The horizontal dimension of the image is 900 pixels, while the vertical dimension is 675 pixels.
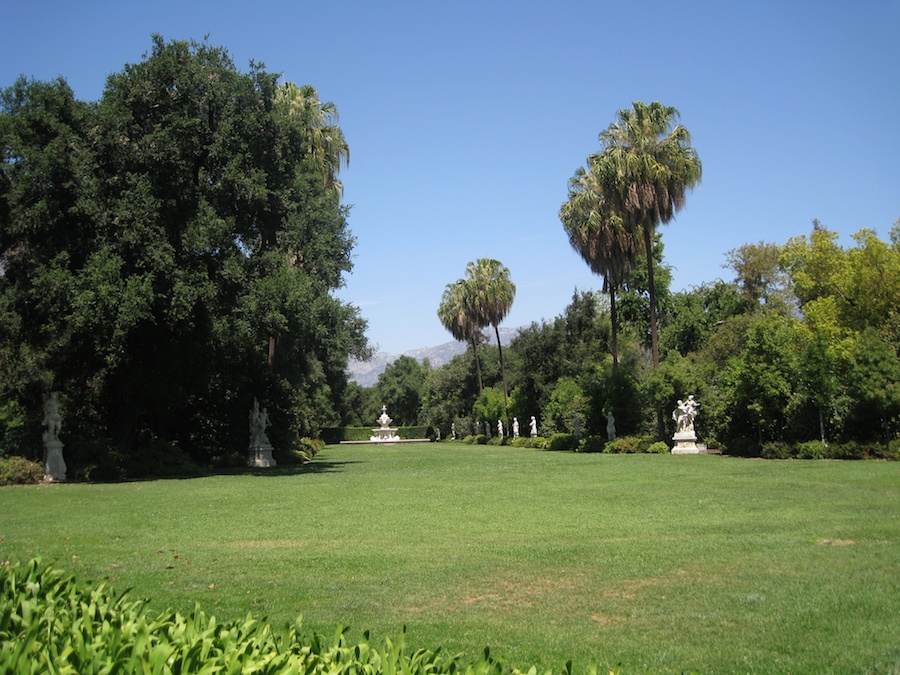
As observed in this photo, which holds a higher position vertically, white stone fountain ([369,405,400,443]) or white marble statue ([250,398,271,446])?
white marble statue ([250,398,271,446])

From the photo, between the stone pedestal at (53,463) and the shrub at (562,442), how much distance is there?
25179 millimetres

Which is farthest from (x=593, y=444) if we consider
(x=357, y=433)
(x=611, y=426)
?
(x=357, y=433)

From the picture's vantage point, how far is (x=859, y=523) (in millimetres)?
11266

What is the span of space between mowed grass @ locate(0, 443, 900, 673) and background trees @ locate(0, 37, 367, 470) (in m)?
6.47

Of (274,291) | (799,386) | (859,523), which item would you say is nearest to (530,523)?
(859,523)

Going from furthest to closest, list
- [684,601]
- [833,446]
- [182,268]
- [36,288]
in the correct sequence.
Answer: [833,446] < [182,268] < [36,288] < [684,601]

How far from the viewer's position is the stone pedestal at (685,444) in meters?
32.0

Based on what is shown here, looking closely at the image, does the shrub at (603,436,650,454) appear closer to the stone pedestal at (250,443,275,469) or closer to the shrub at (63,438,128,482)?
the stone pedestal at (250,443,275,469)

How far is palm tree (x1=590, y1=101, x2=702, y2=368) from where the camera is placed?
33.5m

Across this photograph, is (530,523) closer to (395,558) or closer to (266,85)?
(395,558)

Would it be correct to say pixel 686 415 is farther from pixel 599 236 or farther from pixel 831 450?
pixel 599 236

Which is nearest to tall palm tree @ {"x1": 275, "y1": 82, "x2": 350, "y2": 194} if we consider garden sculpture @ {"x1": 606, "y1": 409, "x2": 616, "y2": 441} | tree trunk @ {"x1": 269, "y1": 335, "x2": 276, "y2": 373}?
tree trunk @ {"x1": 269, "y1": 335, "x2": 276, "y2": 373}

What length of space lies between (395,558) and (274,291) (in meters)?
15.9

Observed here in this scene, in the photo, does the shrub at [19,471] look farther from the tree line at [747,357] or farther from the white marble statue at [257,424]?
the tree line at [747,357]
